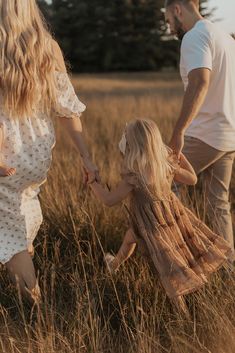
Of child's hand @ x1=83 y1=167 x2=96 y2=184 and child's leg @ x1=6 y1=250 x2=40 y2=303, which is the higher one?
child's hand @ x1=83 y1=167 x2=96 y2=184

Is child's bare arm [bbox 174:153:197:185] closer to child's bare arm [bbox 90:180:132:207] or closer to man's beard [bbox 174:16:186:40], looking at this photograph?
child's bare arm [bbox 90:180:132:207]

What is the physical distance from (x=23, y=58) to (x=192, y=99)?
92 cm

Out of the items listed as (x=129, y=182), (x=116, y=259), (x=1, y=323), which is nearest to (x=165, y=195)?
(x=129, y=182)

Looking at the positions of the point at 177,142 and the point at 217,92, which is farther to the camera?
the point at 217,92

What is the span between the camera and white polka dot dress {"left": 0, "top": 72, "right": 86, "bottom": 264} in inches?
113

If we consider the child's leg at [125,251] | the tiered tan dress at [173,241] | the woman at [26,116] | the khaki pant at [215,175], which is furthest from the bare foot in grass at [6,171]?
the khaki pant at [215,175]

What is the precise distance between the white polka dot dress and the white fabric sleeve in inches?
24.6

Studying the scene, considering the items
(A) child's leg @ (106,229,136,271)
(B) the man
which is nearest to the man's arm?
(B) the man

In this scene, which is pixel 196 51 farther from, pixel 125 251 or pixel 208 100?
pixel 125 251

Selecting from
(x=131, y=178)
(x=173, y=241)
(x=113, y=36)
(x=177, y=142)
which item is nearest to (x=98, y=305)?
(x=173, y=241)

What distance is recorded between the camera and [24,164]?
9.53 ft

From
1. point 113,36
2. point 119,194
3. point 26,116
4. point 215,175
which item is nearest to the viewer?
point 26,116

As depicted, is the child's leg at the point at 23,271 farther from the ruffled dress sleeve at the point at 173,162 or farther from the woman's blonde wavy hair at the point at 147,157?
the ruffled dress sleeve at the point at 173,162

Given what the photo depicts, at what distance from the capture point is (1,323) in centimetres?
287
